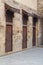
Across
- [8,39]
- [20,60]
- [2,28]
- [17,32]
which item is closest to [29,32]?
[17,32]

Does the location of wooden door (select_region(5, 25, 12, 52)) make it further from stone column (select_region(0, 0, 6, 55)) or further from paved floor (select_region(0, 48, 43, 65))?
paved floor (select_region(0, 48, 43, 65))

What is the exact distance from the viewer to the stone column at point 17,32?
648 inches

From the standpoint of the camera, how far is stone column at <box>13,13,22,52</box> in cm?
1645

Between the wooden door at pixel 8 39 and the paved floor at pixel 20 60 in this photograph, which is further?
→ the wooden door at pixel 8 39

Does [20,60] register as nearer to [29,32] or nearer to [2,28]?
[2,28]

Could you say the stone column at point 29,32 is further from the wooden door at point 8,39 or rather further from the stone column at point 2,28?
the stone column at point 2,28

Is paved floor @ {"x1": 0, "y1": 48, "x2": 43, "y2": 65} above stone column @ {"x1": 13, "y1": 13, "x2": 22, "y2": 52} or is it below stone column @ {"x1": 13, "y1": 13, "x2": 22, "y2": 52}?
below

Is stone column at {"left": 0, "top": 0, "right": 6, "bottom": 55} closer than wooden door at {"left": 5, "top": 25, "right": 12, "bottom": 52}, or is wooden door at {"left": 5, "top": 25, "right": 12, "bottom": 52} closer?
stone column at {"left": 0, "top": 0, "right": 6, "bottom": 55}

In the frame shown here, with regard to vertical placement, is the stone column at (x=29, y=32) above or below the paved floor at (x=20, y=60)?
above

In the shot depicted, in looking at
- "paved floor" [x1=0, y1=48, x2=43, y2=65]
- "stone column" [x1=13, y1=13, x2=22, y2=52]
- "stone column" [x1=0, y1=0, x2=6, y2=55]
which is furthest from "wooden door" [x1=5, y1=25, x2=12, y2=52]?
"paved floor" [x1=0, y1=48, x2=43, y2=65]

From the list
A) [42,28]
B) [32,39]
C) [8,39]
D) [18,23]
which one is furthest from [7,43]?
[42,28]

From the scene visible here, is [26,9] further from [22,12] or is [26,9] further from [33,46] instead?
[33,46]

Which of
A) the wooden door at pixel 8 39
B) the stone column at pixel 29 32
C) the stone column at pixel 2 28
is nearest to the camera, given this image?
the stone column at pixel 2 28

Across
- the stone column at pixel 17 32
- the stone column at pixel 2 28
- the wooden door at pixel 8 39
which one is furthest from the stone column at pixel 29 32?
the stone column at pixel 2 28
